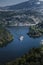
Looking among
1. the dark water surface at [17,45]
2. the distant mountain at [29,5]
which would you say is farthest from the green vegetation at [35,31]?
the distant mountain at [29,5]

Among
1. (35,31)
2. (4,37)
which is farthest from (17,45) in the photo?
(4,37)

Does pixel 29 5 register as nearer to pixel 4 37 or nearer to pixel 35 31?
pixel 35 31

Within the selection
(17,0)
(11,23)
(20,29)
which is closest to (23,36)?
(20,29)

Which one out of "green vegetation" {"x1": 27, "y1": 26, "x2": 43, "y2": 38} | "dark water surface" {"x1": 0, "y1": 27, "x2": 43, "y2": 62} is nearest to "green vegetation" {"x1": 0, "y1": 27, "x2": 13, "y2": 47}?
"dark water surface" {"x1": 0, "y1": 27, "x2": 43, "y2": 62}

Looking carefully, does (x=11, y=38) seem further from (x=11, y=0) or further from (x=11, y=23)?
(x=11, y=0)

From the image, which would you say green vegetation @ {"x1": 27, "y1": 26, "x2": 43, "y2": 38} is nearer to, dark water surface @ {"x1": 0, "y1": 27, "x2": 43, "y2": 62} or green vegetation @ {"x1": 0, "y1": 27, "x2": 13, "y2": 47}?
dark water surface @ {"x1": 0, "y1": 27, "x2": 43, "y2": 62}

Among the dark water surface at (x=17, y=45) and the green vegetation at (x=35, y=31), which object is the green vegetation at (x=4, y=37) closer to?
the dark water surface at (x=17, y=45)
